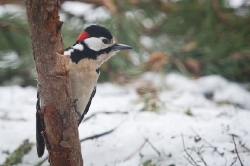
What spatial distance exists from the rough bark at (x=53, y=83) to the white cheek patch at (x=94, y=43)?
0.64m

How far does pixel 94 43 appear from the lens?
2.47 m

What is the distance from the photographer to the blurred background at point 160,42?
425 centimetres

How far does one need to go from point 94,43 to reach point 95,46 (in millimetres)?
20

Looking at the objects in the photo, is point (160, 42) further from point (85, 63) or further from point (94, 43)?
point (85, 63)

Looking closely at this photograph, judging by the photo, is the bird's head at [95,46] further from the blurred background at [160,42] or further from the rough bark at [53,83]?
the blurred background at [160,42]

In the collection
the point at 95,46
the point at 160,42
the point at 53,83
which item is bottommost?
the point at 53,83

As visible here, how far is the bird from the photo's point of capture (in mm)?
2301

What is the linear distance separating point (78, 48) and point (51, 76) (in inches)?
27.1

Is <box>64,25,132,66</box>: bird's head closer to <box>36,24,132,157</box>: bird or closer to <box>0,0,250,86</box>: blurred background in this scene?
<box>36,24,132,157</box>: bird

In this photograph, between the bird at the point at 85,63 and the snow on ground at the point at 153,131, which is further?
the snow on ground at the point at 153,131

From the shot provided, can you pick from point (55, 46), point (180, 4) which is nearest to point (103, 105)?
point (180, 4)

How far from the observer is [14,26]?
4.00m

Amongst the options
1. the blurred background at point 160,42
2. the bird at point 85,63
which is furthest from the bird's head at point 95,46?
the blurred background at point 160,42

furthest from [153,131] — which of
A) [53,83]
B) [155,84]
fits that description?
[155,84]
